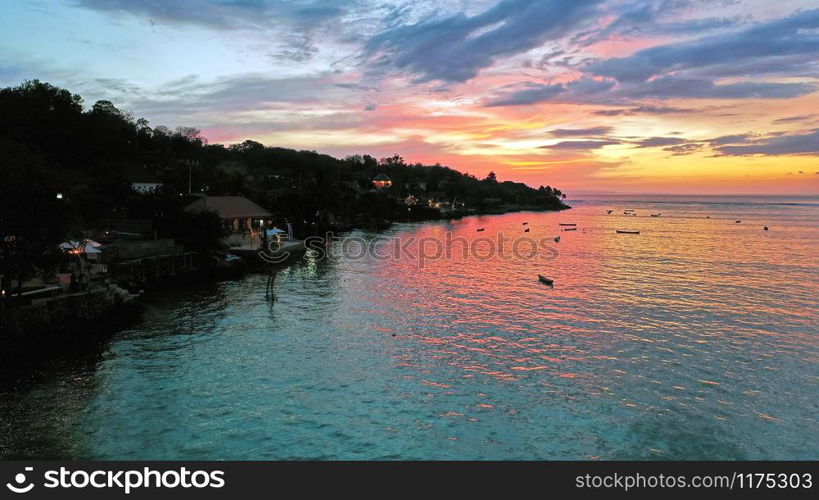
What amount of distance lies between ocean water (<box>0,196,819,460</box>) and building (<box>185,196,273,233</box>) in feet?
69.6

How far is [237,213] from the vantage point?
5781 centimetres

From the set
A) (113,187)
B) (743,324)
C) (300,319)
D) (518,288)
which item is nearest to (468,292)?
(518,288)

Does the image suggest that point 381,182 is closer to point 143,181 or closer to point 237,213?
point 143,181

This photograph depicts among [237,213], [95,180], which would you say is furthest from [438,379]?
[95,180]

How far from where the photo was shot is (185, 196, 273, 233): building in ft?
182

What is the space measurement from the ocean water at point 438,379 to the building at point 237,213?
21.2m

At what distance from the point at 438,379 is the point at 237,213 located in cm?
4494

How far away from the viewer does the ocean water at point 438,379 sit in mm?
14594
